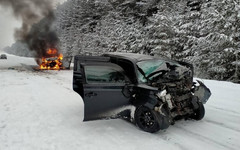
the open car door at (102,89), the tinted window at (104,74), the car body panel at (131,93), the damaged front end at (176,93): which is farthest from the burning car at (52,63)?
the damaged front end at (176,93)

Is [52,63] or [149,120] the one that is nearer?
[149,120]

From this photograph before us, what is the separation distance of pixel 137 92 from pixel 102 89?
762 mm

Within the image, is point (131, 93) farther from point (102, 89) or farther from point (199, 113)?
point (199, 113)

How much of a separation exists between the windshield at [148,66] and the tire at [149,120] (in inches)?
26.7

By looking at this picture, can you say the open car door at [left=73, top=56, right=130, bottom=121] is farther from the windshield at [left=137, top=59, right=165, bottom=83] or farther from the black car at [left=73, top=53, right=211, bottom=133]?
the windshield at [left=137, top=59, right=165, bottom=83]

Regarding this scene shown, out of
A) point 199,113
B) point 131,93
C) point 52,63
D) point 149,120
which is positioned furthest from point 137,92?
point 52,63

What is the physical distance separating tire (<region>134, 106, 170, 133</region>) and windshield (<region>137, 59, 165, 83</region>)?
678mm

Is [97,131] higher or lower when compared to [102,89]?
lower

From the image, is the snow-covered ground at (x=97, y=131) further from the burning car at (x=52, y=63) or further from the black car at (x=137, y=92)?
the burning car at (x=52, y=63)

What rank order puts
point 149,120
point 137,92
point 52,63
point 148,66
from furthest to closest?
1. point 52,63
2. point 148,66
3. point 137,92
4. point 149,120

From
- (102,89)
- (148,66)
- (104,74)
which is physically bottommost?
(102,89)

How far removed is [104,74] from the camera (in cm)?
416

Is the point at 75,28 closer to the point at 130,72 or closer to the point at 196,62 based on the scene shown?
the point at 196,62

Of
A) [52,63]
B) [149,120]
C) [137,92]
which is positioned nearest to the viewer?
[149,120]
